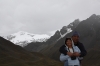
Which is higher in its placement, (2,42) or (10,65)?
(2,42)

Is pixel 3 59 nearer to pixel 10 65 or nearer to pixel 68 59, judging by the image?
pixel 10 65

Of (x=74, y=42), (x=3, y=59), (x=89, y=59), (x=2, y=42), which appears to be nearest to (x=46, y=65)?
(x=3, y=59)

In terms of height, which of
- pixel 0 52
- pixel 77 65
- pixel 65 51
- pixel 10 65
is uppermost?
pixel 0 52

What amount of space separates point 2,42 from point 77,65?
12650 cm

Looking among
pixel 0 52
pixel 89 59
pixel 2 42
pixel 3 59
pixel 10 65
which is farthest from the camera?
pixel 89 59

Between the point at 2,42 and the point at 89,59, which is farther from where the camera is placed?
the point at 89,59

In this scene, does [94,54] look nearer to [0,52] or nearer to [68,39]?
[0,52]

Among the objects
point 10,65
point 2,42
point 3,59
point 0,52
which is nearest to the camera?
point 10,65

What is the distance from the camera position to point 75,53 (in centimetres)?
797

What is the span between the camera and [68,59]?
8.16 meters

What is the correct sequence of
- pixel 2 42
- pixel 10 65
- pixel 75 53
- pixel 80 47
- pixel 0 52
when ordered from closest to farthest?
pixel 75 53 → pixel 80 47 → pixel 10 65 → pixel 0 52 → pixel 2 42

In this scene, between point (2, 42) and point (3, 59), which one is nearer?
point (3, 59)

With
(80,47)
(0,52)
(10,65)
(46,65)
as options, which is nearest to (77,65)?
(80,47)

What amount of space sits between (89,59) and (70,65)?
15235cm
